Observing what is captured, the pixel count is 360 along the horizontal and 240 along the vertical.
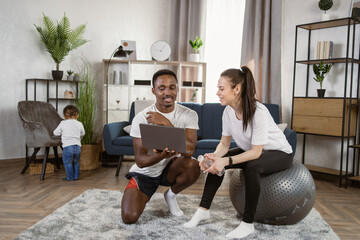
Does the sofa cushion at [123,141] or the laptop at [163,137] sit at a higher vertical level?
the laptop at [163,137]

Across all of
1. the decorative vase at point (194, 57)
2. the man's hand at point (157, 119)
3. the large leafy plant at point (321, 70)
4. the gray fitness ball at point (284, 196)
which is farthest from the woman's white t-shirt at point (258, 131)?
the decorative vase at point (194, 57)

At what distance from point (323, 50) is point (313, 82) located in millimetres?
463

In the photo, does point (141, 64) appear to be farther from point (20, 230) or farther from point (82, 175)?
point (20, 230)

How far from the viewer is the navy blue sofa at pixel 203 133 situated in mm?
3539

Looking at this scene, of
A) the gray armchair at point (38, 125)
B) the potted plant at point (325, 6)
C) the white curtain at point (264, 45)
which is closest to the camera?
the gray armchair at point (38, 125)

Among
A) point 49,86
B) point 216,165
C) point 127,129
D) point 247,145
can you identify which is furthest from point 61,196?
point 49,86

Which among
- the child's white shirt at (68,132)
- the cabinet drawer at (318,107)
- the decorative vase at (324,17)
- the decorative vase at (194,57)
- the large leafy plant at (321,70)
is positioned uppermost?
the decorative vase at (324,17)

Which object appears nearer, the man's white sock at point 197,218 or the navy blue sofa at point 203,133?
the man's white sock at point 197,218

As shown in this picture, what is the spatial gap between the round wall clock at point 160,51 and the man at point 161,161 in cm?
246

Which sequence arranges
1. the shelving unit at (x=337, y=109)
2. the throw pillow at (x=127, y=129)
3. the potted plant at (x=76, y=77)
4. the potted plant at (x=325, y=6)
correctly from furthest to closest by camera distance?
the potted plant at (x=76, y=77) < the throw pillow at (x=127, y=129) < the potted plant at (x=325, y=6) < the shelving unit at (x=337, y=109)

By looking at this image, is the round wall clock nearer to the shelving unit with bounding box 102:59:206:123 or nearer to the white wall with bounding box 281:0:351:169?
the shelving unit with bounding box 102:59:206:123

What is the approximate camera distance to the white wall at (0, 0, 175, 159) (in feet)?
13.9

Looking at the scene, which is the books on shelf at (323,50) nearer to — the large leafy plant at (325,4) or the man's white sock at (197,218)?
the large leafy plant at (325,4)

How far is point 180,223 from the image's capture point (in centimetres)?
219
